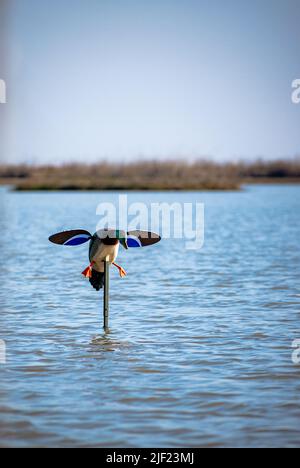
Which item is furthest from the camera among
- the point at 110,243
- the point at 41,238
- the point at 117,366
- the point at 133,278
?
the point at 41,238

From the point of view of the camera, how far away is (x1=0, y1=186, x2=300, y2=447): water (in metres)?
6.77

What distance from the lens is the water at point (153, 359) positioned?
22.2ft

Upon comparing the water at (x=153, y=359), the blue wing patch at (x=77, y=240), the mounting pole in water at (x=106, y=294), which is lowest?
the water at (x=153, y=359)

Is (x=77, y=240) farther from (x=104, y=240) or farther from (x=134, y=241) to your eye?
(x=134, y=241)

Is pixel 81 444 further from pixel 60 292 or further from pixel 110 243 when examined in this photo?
pixel 60 292

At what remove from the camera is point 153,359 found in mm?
9086

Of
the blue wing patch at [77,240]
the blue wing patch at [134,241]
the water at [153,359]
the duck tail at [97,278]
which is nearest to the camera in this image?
the water at [153,359]

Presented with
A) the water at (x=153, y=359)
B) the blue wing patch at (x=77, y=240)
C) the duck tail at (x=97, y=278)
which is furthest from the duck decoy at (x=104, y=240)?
the water at (x=153, y=359)

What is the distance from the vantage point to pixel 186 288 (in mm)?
14906

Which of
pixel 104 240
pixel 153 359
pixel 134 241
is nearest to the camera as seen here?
pixel 153 359

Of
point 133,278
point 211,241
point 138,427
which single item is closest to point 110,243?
point 138,427

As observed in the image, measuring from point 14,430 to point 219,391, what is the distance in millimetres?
1954

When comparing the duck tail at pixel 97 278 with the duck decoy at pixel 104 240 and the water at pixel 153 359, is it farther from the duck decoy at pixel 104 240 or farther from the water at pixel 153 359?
the water at pixel 153 359

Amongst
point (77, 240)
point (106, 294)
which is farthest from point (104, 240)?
point (106, 294)
